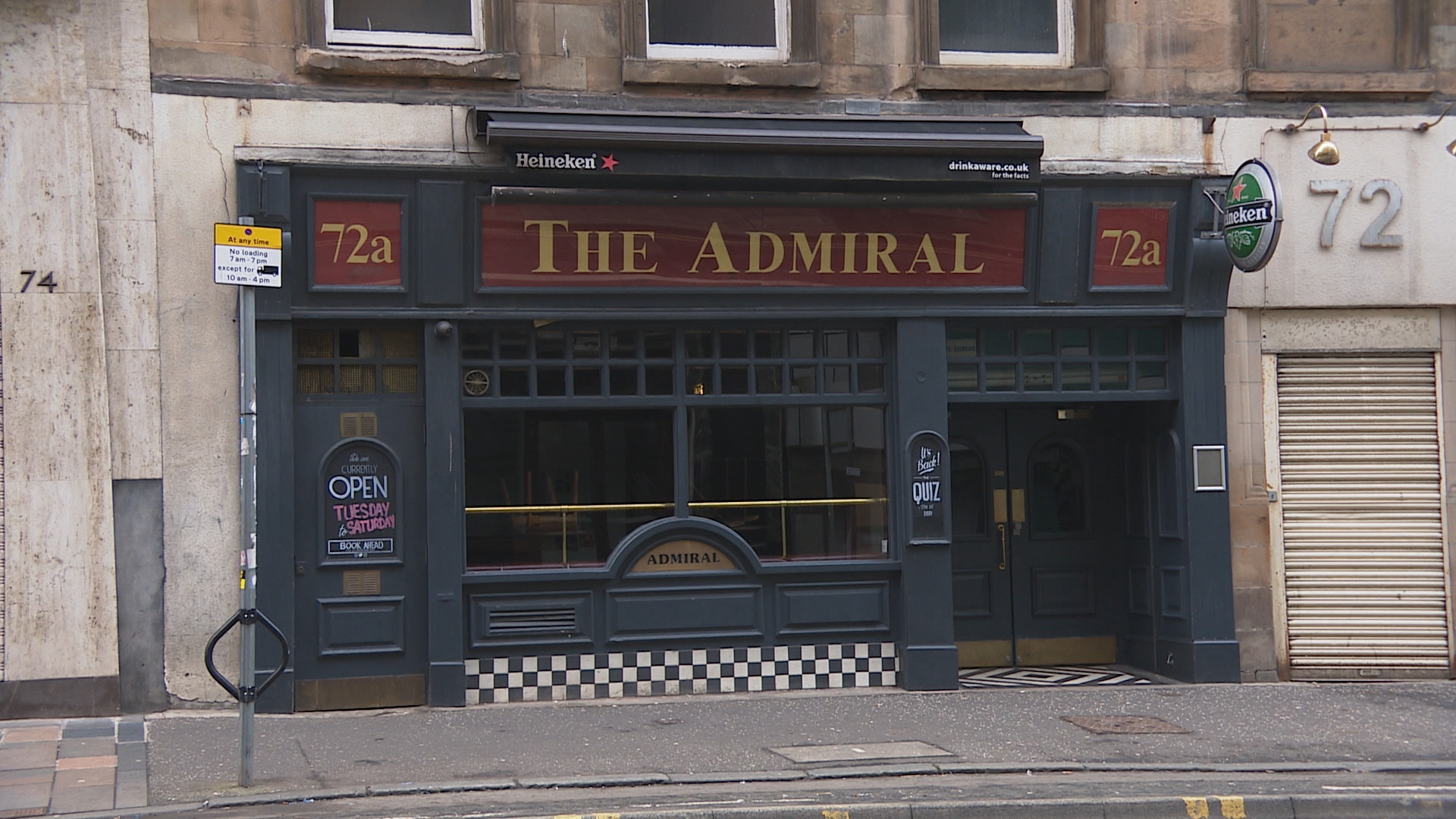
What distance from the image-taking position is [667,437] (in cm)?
1140

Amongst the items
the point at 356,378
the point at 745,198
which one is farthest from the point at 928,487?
the point at 356,378

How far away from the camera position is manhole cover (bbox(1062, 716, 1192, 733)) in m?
9.72

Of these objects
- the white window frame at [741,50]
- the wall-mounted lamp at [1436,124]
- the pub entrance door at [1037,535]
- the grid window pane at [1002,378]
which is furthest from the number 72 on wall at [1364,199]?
the white window frame at [741,50]

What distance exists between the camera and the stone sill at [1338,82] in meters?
11.9

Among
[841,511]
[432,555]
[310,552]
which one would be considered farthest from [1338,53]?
[310,552]

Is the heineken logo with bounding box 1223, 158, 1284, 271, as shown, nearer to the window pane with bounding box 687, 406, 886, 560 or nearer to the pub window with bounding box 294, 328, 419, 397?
the window pane with bounding box 687, 406, 886, 560

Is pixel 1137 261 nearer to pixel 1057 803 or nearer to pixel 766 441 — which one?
pixel 766 441

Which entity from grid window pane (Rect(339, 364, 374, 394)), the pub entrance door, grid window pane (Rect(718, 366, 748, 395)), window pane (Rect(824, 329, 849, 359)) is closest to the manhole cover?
the pub entrance door

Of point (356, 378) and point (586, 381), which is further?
point (586, 381)

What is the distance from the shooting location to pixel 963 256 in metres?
11.6

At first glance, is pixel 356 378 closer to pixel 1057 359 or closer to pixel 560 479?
pixel 560 479

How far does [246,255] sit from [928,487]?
5.79 meters

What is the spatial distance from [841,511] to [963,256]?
2.35 metres

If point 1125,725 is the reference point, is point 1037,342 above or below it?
above
